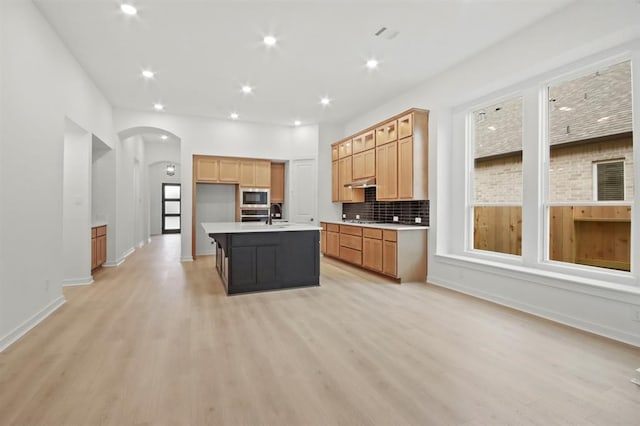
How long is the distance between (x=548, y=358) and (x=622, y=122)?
2.39 metres

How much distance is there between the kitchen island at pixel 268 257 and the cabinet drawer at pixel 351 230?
1.41m

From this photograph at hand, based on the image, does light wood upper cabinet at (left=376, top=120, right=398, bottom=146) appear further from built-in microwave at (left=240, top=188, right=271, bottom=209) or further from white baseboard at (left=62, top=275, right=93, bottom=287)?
white baseboard at (left=62, top=275, right=93, bottom=287)

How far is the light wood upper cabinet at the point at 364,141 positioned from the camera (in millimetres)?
5910

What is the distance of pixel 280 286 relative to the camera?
14.3 feet

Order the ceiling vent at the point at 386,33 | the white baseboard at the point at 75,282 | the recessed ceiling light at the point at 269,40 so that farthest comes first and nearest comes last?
the white baseboard at the point at 75,282, the recessed ceiling light at the point at 269,40, the ceiling vent at the point at 386,33

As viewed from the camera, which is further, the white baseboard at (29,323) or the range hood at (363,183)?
the range hood at (363,183)

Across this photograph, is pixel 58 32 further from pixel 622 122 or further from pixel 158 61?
pixel 622 122

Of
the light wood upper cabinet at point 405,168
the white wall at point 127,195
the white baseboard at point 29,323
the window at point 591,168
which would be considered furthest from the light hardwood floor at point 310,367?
the white wall at point 127,195

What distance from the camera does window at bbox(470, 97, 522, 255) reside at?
4.06m

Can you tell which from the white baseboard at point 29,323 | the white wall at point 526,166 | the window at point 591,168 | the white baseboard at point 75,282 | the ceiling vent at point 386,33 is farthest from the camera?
the white baseboard at point 75,282

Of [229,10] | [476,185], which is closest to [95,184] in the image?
[229,10]

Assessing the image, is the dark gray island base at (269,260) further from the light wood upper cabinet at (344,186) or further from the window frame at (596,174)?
the window frame at (596,174)

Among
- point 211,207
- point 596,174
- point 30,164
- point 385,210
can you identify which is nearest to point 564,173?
point 596,174

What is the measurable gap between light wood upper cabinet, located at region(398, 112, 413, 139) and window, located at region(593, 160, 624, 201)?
2353 mm
